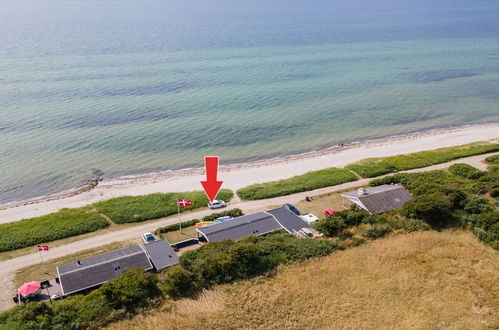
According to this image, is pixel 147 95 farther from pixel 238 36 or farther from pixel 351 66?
pixel 238 36

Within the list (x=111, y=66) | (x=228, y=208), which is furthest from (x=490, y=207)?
(x=111, y=66)

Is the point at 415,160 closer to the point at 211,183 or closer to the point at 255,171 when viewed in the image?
the point at 255,171

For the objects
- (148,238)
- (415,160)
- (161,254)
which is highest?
(148,238)

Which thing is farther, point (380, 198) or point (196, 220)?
point (196, 220)

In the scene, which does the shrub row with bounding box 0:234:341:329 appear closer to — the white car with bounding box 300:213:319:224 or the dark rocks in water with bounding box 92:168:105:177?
the white car with bounding box 300:213:319:224

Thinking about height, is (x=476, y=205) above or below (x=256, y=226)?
below

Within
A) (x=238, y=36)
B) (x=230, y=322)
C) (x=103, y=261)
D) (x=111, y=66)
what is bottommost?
(x=230, y=322)

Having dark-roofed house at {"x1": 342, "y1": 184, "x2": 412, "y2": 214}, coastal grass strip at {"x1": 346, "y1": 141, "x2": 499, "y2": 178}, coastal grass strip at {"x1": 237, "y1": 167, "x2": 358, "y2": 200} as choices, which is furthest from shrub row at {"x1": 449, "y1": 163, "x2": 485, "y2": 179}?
coastal grass strip at {"x1": 237, "y1": 167, "x2": 358, "y2": 200}

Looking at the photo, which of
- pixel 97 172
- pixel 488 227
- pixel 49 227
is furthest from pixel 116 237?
pixel 488 227
